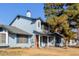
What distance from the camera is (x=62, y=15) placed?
1180cm

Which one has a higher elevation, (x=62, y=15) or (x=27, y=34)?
(x=62, y=15)

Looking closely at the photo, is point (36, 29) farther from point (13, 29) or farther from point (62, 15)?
point (62, 15)

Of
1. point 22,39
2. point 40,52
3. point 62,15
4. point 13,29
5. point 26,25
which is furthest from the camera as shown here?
point 22,39

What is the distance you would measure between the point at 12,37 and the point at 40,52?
1.04 metres

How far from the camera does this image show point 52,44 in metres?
12.2

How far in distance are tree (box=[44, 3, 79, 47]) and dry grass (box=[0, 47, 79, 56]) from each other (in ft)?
1.82

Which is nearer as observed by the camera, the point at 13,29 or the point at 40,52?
the point at 40,52

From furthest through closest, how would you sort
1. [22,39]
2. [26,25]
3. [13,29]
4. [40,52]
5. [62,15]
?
[22,39] < [26,25] < [13,29] < [62,15] < [40,52]

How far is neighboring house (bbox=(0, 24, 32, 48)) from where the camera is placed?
11812 mm

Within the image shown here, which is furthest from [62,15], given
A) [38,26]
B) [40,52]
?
[40,52]

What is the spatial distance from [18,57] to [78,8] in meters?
2.41

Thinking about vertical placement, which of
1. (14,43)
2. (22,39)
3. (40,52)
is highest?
(22,39)

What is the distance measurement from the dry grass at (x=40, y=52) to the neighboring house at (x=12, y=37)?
261 millimetres

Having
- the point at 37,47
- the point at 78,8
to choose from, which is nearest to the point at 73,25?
the point at 78,8
